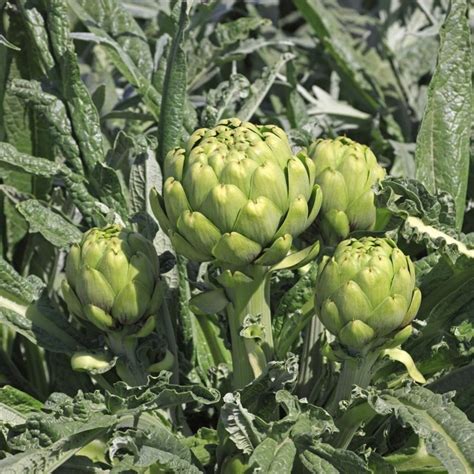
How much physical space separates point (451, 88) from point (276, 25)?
3.27 ft

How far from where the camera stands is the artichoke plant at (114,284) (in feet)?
3.09

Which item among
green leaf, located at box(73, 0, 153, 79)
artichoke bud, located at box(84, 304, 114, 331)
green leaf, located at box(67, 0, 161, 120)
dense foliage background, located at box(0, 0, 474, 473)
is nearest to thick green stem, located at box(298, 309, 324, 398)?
dense foliage background, located at box(0, 0, 474, 473)

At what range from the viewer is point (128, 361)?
1.04 m

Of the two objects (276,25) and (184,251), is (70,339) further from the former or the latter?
(276,25)

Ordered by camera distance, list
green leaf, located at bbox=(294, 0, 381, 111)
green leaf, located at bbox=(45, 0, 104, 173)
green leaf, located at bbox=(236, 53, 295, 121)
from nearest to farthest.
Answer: green leaf, located at bbox=(45, 0, 104, 173), green leaf, located at bbox=(236, 53, 295, 121), green leaf, located at bbox=(294, 0, 381, 111)

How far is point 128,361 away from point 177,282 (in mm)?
138

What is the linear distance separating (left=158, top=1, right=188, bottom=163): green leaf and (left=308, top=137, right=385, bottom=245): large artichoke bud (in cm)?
25

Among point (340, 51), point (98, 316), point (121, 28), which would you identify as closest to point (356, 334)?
point (98, 316)

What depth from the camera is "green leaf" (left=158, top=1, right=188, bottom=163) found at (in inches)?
46.8

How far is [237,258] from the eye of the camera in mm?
894

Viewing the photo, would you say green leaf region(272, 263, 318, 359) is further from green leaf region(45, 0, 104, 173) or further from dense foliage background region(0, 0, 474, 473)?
green leaf region(45, 0, 104, 173)

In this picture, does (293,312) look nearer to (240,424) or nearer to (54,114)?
(240,424)

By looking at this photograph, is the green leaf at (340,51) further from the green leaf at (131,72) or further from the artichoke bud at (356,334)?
the artichoke bud at (356,334)

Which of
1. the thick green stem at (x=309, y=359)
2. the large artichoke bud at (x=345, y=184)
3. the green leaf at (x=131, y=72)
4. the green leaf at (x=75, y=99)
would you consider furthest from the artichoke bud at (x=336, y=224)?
the green leaf at (x=131, y=72)
